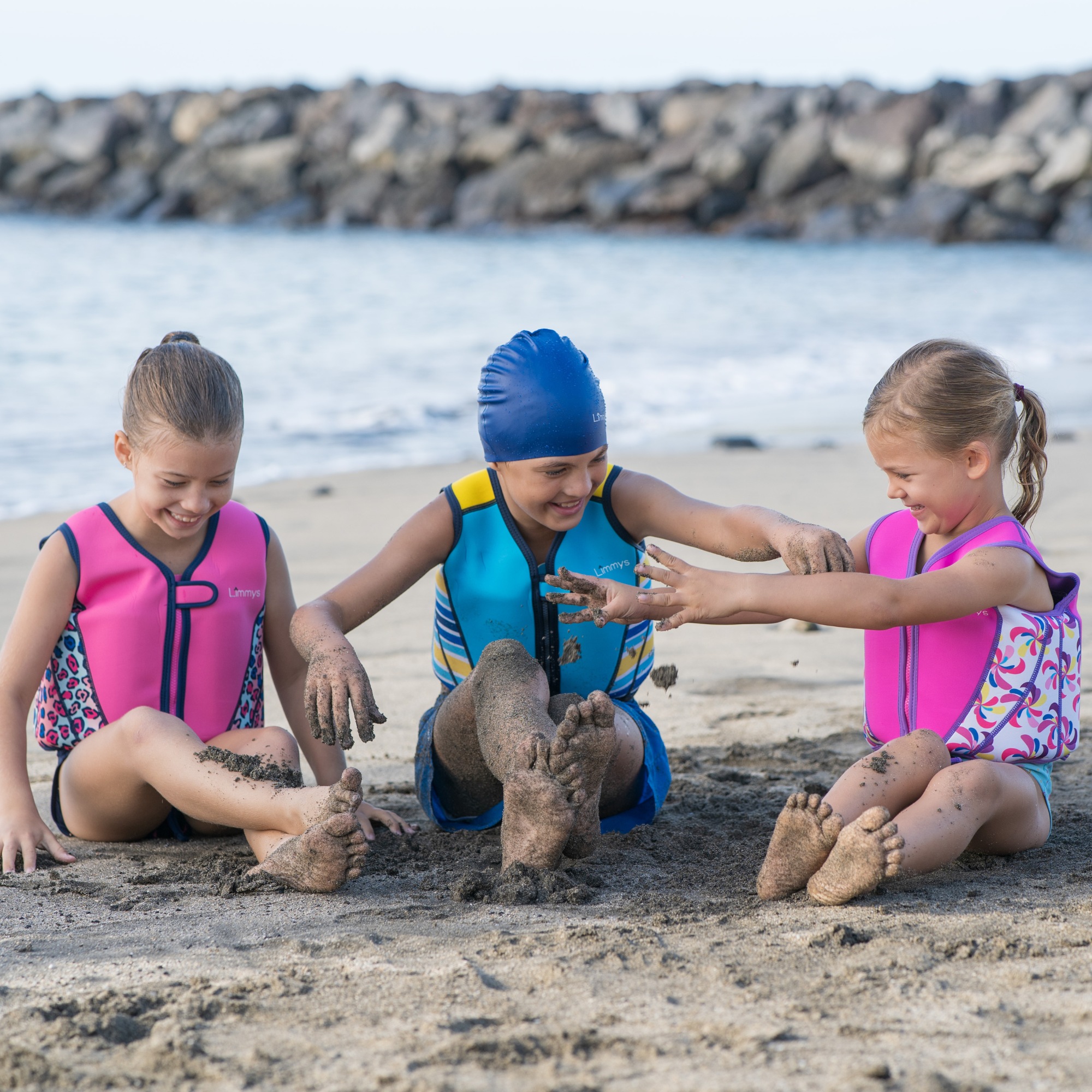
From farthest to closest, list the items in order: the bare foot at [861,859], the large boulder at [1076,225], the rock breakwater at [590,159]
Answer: the rock breakwater at [590,159] → the large boulder at [1076,225] → the bare foot at [861,859]

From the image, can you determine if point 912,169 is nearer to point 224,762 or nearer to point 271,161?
point 271,161

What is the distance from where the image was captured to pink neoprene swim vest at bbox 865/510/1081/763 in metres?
2.69

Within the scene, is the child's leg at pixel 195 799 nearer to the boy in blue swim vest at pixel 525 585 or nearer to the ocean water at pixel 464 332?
the boy in blue swim vest at pixel 525 585

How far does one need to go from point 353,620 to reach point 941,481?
133cm

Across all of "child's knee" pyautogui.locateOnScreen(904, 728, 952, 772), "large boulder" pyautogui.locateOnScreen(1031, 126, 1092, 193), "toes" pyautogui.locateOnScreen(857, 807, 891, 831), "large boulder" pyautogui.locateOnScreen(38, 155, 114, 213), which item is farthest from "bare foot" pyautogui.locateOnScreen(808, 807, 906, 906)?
"large boulder" pyautogui.locateOnScreen(38, 155, 114, 213)

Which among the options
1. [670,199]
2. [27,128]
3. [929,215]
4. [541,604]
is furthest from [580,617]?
[27,128]

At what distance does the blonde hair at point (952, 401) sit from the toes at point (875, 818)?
837 millimetres

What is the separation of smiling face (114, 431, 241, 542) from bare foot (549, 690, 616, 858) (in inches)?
39.2

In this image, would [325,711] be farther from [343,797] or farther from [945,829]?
[945,829]

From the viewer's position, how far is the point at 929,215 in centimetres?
2784

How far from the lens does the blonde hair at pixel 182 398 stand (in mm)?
2840

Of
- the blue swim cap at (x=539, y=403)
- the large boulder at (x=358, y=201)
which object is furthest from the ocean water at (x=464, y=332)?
the large boulder at (x=358, y=201)

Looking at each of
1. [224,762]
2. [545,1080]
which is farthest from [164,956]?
[545,1080]

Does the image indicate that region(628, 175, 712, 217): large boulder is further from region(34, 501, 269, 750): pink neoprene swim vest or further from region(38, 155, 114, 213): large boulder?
region(34, 501, 269, 750): pink neoprene swim vest
